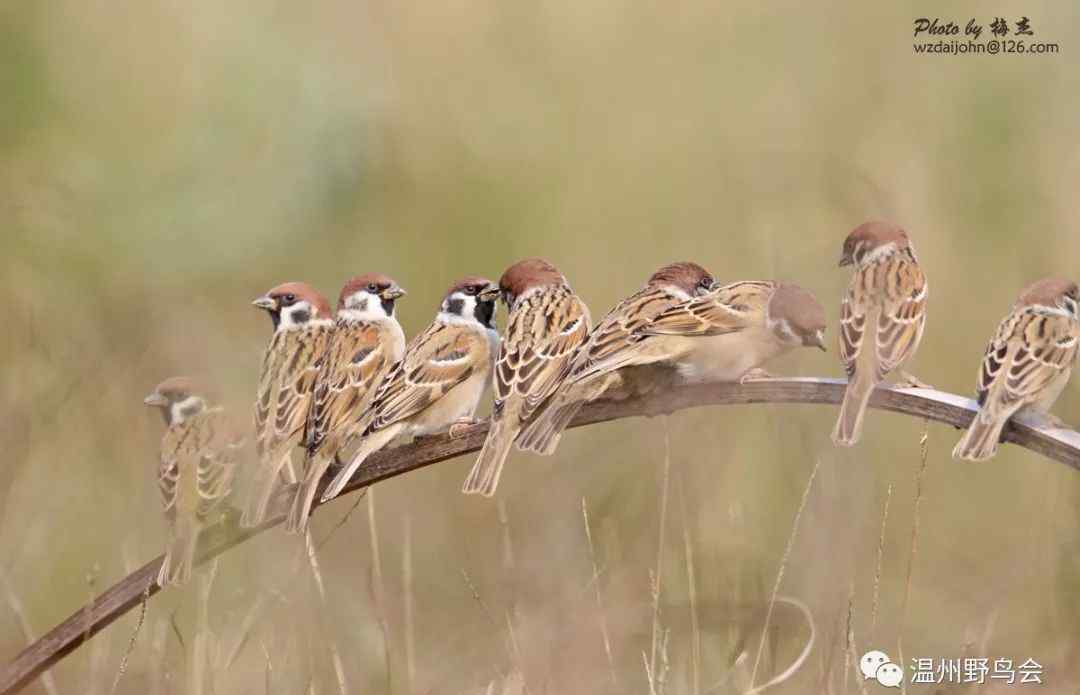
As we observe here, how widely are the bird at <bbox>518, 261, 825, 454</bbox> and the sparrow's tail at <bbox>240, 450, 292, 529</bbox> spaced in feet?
1.53

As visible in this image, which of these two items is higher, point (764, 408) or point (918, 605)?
point (764, 408)

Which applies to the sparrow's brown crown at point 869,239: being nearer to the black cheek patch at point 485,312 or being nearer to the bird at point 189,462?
the black cheek patch at point 485,312

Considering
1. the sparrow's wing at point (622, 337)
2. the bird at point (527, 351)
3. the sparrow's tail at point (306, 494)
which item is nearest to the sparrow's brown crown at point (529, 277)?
the bird at point (527, 351)

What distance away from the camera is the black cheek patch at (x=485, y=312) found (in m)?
3.03

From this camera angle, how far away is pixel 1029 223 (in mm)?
4391

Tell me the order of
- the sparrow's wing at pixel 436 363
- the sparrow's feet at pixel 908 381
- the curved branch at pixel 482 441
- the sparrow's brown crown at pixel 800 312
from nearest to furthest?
1. the curved branch at pixel 482 441
2. the sparrow's feet at pixel 908 381
3. the sparrow's brown crown at pixel 800 312
4. the sparrow's wing at pixel 436 363

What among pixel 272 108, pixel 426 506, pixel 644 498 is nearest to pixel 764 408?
pixel 644 498

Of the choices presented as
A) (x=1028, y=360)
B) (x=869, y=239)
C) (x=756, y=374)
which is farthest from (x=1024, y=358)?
(x=756, y=374)

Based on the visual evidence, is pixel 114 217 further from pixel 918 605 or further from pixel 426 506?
pixel 918 605

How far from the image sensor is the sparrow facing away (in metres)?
2.87

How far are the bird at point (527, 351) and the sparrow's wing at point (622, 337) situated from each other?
4cm

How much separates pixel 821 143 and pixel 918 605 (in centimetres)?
149

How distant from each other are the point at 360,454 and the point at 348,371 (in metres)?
0.18

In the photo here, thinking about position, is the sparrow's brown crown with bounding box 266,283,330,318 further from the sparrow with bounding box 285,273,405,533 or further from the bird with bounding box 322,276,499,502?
the bird with bounding box 322,276,499,502
